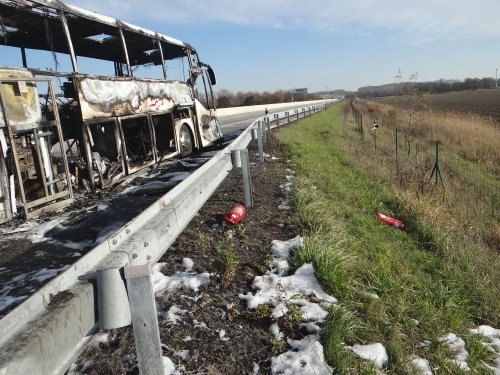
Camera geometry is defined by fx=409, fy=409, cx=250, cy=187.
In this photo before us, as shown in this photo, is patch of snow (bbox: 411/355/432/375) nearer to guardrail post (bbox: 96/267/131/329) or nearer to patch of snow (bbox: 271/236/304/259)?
patch of snow (bbox: 271/236/304/259)

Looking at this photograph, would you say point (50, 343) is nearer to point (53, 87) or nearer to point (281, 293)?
point (281, 293)

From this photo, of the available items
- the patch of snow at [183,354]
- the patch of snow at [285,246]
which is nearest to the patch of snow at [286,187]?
the patch of snow at [285,246]

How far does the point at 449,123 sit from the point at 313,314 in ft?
75.4

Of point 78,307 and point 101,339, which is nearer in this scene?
point 78,307

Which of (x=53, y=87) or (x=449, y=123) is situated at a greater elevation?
(x=53, y=87)

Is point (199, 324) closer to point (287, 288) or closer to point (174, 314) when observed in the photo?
point (174, 314)

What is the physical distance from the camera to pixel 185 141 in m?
10.9

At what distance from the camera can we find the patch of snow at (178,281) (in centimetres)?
329

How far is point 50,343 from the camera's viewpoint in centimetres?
134

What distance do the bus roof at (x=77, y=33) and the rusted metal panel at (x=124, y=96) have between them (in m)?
0.83

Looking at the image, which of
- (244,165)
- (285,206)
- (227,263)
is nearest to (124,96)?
(244,165)

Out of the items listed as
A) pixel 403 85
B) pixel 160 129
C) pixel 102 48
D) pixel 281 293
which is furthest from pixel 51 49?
pixel 403 85

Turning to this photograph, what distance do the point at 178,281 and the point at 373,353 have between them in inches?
62.9

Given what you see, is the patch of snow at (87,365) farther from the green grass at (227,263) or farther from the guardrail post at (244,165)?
the guardrail post at (244,165)
